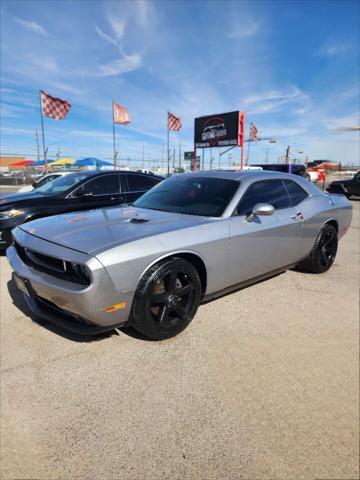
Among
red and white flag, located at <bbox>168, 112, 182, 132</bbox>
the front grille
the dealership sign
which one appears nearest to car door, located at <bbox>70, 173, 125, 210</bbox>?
the front grille

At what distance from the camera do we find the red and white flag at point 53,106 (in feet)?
56.9

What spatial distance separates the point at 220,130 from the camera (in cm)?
2312

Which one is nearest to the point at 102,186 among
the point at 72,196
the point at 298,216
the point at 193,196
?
the point at 72,196

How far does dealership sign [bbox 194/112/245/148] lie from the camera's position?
22188 mm

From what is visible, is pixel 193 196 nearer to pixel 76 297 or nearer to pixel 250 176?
pixel 250 176

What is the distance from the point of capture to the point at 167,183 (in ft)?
13.1

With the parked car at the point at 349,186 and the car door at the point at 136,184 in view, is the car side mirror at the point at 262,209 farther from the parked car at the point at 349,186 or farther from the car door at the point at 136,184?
the parked car at the point at 349,186

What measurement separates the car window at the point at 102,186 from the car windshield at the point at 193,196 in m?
2.27

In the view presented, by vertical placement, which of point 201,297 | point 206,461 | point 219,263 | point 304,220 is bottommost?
point 206,461

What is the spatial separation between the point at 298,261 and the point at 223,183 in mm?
1397

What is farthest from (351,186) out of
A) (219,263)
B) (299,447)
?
(299,447)

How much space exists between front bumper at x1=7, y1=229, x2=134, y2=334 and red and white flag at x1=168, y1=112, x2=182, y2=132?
25.5m

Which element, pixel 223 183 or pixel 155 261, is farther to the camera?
pixel 223 183

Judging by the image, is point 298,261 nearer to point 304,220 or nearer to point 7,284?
point 304,220
